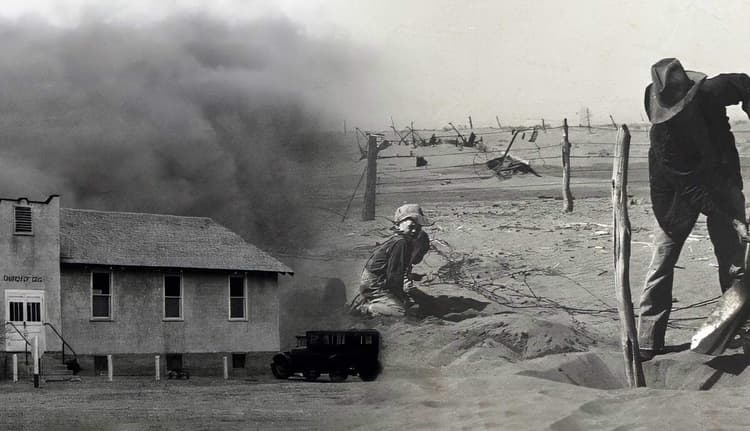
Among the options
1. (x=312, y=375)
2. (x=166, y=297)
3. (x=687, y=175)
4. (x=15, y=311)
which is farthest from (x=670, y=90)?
(x=15, y=311)

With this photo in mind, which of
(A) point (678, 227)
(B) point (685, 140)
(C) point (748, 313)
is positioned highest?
(B) point (685, 140)

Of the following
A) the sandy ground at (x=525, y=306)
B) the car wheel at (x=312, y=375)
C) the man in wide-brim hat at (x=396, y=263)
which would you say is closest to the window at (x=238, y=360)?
the car wheel at (x=312, y=375)

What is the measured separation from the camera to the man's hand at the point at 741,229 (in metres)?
14.1

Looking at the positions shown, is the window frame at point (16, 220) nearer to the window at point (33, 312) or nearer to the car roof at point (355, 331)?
the window at point (33, 312)

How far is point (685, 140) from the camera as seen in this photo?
14.1m

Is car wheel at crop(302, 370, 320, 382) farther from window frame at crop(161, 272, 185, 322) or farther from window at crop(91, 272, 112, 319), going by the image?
window at crop(91, 272, 112, 319)

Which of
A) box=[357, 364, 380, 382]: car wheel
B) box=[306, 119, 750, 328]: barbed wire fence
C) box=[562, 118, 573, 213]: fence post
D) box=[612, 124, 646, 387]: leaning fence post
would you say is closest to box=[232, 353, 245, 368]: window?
box=[357, 364, 380, 382]: car wheel

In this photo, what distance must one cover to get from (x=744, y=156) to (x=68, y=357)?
1166cm

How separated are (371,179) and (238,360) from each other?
836 cm

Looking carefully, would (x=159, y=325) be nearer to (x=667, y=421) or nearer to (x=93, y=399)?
(x=93, y=399)

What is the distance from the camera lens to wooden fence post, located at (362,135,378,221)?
49.8ft

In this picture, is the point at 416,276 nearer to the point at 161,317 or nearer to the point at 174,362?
the point at 174,362

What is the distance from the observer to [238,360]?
2270 centimetres

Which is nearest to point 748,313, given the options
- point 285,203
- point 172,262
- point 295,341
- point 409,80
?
point 409,80
